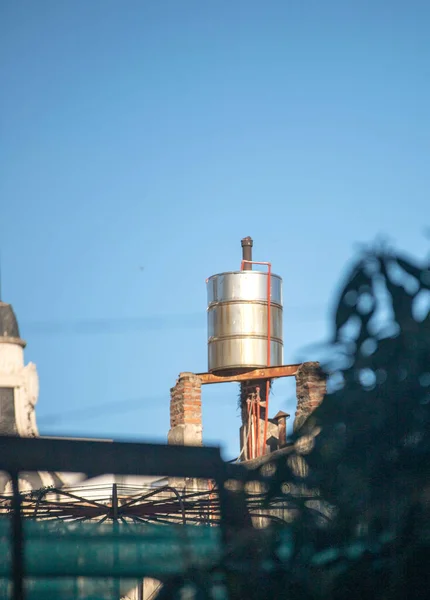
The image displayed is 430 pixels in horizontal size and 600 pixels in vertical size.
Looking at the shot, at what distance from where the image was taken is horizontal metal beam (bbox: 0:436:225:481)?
21.7 feet

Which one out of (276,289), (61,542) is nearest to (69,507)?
(61,542)

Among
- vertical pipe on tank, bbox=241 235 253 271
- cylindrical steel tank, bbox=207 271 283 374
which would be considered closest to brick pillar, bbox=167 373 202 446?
cylindrical steel tank, bbox=207 271 283 374

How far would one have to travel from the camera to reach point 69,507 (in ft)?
32.2

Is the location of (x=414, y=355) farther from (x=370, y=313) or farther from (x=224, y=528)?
(x=224, y=528)

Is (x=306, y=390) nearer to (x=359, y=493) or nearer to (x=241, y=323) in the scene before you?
(x=241, y=323)

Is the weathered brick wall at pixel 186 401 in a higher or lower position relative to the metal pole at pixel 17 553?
higher

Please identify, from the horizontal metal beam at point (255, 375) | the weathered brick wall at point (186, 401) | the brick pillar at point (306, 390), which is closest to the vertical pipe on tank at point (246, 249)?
the horizontal metal beam at point (255, 375)

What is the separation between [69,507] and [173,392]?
11.7m

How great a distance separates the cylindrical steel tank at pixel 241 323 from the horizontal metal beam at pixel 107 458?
14.5 m

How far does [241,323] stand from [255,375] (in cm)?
120

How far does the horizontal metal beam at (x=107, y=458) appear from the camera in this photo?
6621 mm

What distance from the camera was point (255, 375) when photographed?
70.3 feet

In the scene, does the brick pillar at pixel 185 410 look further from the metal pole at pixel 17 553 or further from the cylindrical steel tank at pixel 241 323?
the metal pole at pixel 17 553

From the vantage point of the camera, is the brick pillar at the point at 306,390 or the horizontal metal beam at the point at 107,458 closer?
the horizontal metal beam at the point at 107,458
